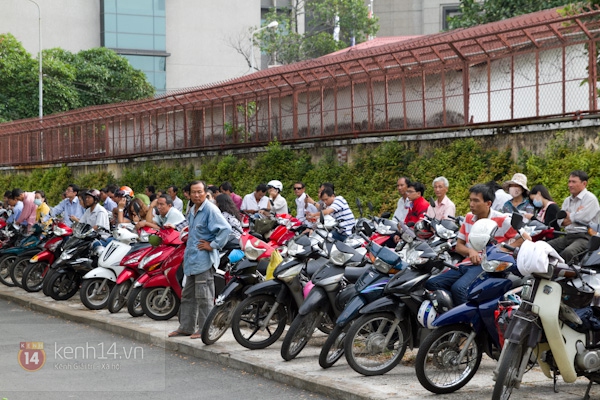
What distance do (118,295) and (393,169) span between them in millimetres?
7999

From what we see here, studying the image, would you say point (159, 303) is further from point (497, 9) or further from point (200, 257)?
point (497, 9)

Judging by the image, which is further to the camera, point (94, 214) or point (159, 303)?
point (94, 214)

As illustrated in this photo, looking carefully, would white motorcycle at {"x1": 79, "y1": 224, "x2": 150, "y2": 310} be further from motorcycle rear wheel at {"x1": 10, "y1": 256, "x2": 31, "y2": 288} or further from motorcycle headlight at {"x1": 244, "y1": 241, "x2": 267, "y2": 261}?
motorcycle rear wheel at {"x1": 10, "y1": 256, "x2": 31, "y2": 288}

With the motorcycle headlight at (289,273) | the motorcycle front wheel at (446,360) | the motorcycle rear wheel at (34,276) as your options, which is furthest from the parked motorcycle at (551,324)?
the motorcycle rear wheel at (34,276)

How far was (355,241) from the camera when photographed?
9.70m

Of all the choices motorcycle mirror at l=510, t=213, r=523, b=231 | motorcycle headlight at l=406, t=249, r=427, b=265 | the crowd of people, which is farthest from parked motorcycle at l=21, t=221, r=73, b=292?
motorcycle mirror at l=510, t=213, r=523, b=231

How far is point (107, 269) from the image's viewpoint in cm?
1313

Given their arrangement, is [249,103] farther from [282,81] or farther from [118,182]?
[118,182]

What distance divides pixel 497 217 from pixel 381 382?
5.66ft

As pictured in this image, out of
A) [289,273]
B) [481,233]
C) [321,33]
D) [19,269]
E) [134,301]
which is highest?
[321,33]

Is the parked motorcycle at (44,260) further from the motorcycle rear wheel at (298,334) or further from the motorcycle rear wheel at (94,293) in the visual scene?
the motorcycle rear wheel at (298,334)

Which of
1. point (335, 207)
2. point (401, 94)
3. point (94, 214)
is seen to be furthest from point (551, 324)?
point (401, 94)

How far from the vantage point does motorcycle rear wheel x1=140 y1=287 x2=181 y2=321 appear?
1189 cm

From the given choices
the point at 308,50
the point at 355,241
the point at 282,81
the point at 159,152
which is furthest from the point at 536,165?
the point at 308,50
